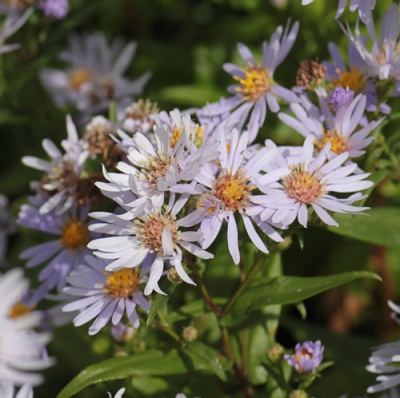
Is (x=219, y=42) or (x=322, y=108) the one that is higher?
(x=219, y=42)

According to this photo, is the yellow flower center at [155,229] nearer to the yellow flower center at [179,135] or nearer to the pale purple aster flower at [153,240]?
the pale purple aster flower at [153,240]

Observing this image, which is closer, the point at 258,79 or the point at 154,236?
the point at 154,236

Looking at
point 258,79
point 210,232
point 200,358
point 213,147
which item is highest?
A: point 258,79

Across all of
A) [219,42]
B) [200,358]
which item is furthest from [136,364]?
[219,42]

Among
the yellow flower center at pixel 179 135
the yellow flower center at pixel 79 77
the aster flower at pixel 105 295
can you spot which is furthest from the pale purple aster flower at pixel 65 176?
the yellow flower center at pixel 79 77

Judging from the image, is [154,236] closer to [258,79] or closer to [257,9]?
[258,79]

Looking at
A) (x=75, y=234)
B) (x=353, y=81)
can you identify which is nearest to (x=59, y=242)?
(x=75, y=234)

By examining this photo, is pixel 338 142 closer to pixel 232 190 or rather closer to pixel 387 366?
pixel 232 190
